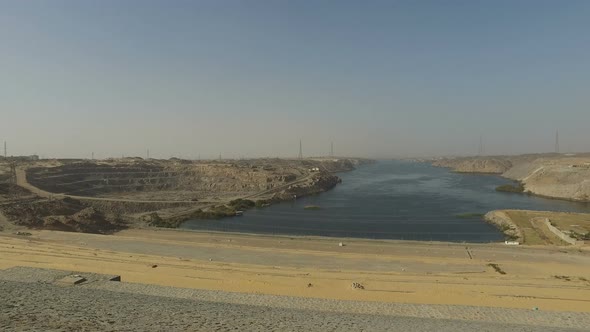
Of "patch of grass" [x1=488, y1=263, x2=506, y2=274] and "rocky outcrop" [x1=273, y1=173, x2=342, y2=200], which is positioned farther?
"rocky outcrop" [x1=273, y1=173, x2=342, y2=200]

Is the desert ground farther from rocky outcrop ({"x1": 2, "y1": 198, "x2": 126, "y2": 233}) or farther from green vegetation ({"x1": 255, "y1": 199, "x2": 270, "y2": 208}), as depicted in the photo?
green vegetation ({"x1": 255, "y1": 199, "x2": 270, "y2": 208})

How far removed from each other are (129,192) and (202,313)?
64752mm

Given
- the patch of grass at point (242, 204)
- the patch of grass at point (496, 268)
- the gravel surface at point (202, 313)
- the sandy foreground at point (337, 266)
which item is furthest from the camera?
the patch of grass at point (242, 204)

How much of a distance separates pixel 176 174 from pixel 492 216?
62.8 metres

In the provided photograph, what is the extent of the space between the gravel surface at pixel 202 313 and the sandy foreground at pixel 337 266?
2.16 metres

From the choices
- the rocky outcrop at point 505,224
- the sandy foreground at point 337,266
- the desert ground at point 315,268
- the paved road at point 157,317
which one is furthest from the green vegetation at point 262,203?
the paved road at point 157,317

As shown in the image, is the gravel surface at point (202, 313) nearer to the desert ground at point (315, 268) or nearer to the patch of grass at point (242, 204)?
the desert ground at point (315, 268)

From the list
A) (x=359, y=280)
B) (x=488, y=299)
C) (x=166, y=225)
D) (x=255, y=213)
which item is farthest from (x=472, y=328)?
(x=255, y=213)

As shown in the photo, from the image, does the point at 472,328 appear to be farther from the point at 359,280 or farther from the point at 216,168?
the point at 216,168

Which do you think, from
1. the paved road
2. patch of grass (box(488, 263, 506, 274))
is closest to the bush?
Answer: patch of grass (box(488, 263, 506, 274))

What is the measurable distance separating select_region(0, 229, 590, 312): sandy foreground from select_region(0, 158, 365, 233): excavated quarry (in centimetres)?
866

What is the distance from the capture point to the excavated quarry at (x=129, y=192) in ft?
131

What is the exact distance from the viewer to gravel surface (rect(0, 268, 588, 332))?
9016 mm

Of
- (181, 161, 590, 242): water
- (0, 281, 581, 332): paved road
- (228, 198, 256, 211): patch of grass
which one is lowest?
(181, 161, 590, 242): water
